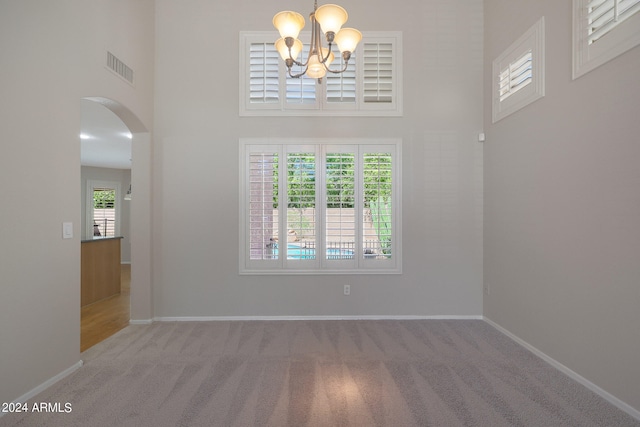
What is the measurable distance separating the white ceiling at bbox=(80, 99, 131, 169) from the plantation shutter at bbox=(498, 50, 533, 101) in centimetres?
488

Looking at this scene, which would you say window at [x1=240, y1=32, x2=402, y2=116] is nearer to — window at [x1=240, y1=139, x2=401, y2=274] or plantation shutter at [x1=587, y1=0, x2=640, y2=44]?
window at [x1=240, y1=139, x2=401, y2=274]

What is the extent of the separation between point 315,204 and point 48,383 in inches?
112

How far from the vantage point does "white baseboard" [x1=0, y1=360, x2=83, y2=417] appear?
2030 millimetres

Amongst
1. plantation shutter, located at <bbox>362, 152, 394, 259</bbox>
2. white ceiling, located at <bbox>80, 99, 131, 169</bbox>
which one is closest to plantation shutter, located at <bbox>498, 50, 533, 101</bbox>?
plantation shutter, located at <bbox>362, 152, 394, 259</bbox>

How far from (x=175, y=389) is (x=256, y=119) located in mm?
2916

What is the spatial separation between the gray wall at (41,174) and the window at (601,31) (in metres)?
4.14

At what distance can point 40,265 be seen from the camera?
7.11 ft

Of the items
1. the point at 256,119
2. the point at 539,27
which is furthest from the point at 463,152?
the point at 256,119

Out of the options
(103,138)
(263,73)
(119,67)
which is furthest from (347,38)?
(103,138)

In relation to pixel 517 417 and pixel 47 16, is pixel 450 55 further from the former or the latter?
pixel 47 16

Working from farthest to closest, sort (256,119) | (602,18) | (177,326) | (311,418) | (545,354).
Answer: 1. (256,119)
2. (177,326)
3. (545,354)
4. (602,18)
5. (311,418)

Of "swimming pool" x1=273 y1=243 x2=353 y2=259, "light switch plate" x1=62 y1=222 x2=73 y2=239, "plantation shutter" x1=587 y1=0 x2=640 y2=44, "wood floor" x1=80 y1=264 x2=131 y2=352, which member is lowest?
"wood floor" x1=80 y1=264 x2=131 y2=352

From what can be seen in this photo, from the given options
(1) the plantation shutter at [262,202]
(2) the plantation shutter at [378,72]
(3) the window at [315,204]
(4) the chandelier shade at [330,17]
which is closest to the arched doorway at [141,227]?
(3) the window at [315,204]

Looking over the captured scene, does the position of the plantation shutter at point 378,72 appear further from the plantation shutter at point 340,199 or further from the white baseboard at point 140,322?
the white baseboard at point 140,322
